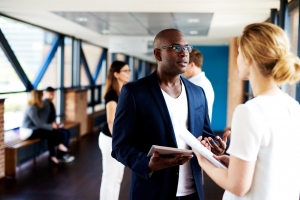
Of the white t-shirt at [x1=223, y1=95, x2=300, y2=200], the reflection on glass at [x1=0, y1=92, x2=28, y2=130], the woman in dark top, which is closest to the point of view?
the white t-shirt at [x1=223, y1=95, x2=300, y2=200]

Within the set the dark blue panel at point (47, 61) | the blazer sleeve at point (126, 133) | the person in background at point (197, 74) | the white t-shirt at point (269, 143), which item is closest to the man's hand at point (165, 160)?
the blazer sleeve at point (126, 133)

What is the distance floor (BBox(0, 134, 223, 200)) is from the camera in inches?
222

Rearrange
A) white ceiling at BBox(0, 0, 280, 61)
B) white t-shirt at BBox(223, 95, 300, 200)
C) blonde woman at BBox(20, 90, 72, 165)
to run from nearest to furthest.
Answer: white t-shirt at BBox(223, 95, 300, 200)
white ceiling at BBox(0, 0, 280, 61)
blonde woman at BBox(20, 90, 72, 165)

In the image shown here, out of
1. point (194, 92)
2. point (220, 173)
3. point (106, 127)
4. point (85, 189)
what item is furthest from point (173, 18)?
point (220, 173)

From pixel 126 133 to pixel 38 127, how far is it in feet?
19.0

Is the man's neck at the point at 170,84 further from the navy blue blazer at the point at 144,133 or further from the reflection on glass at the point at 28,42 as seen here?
the reflection on glass at the point at 28,42

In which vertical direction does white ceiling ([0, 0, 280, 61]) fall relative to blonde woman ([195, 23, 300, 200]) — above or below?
above

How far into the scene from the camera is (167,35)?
2.38 metres

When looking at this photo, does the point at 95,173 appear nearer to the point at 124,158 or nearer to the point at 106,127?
the point at 106,127

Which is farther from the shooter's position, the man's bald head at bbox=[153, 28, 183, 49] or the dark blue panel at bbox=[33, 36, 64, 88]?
the dark blue panel at bbox=[33, 36, 64, 88]

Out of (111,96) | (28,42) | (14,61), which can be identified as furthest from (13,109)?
(111,96)

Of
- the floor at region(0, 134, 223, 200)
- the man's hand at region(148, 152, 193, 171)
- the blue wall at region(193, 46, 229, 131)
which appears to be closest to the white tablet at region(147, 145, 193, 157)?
the man's hand at region(148, 152, 193, 171)

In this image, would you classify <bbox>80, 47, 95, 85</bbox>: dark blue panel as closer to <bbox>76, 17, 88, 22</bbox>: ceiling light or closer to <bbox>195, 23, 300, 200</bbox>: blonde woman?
<bbox>76, 17, 88, 22</bbox>: ceiling light

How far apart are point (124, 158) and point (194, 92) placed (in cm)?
64
